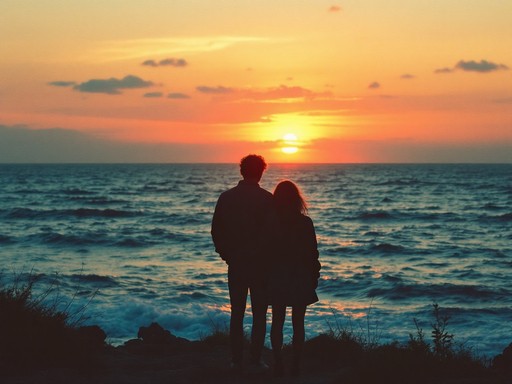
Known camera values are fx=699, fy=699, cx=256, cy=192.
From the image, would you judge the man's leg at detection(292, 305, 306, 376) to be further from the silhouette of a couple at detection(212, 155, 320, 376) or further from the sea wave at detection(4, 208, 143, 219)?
the sea wave at detection(4, 208, 143, 219)

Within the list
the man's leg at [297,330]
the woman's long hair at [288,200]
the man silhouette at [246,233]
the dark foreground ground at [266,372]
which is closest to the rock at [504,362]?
the dark foreground ground at [266,372]

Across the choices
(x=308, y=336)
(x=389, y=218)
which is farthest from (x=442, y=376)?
(x=389, y=218)

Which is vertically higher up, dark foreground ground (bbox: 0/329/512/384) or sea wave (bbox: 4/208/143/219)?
dark foreground ground (bbox: 0/329/512/384)

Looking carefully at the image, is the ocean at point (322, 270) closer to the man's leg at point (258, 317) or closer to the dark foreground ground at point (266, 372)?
the dark foreground ground at point (266, 372)

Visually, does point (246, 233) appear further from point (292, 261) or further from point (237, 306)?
point (237, 306)

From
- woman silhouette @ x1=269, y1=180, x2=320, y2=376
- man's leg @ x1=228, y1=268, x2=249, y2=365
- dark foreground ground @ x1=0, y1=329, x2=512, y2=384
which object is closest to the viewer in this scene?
dark foreground ground @ x1=0, y1=329, x2=512, y2=384

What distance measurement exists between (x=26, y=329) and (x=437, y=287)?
1367cm

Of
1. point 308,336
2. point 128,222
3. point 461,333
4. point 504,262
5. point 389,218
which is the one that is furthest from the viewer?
point 389,218

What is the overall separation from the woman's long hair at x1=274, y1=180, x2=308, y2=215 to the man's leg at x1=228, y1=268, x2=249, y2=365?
0.80 m

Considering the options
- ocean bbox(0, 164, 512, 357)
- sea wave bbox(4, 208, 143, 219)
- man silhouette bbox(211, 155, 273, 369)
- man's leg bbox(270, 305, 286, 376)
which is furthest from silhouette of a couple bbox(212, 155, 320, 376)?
sea wave bbox(4, 208, 143, 219)

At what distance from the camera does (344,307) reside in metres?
16.1

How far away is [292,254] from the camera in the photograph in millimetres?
6785

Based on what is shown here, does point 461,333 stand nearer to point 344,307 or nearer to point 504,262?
point 344,307

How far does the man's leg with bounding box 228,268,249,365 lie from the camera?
6.91 m
